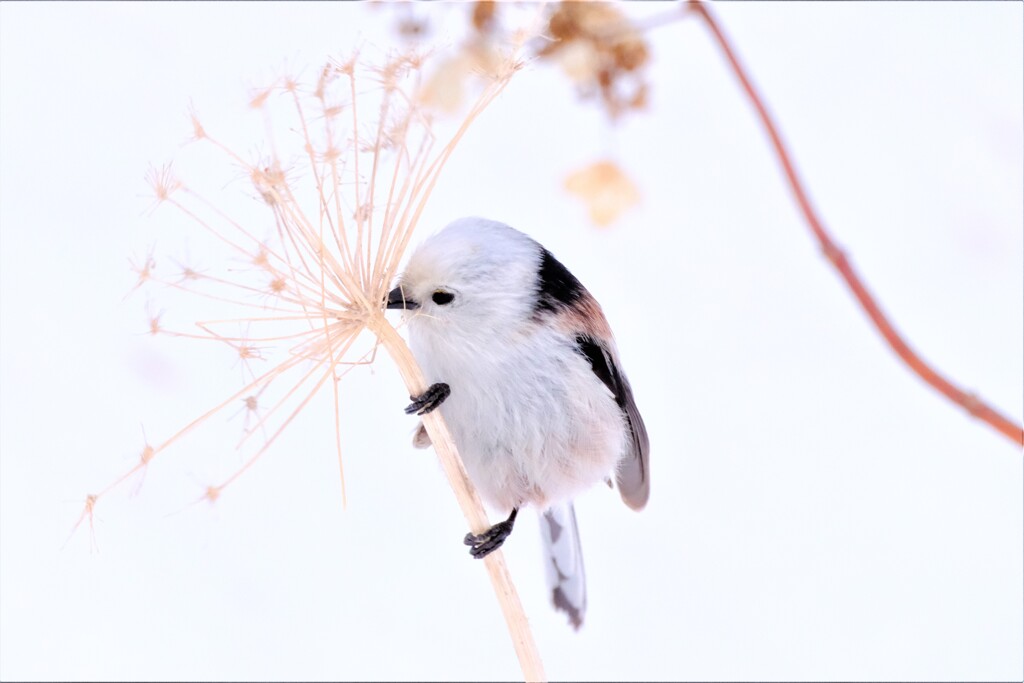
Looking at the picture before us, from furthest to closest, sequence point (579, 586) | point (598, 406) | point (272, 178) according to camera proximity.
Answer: point (579, 586)
point (598, 406)
point (272, 178)

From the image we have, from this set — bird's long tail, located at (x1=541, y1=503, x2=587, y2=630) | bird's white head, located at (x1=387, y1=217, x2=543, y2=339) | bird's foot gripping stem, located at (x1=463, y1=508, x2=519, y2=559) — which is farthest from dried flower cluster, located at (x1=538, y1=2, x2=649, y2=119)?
bird's long tail, located at (x1=541, y1=503, x2=587, y2=630)

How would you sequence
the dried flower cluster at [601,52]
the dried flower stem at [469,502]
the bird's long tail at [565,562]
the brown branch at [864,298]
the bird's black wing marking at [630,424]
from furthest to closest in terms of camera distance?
the bird's long tail at [565,562] → the bird's black wing marking at [630,424] → the dried flower cluster at [601,52] → the dried flower stem at [469,502] → the brown branch at [864,298]

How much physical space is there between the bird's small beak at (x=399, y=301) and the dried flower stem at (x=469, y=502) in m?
0.10

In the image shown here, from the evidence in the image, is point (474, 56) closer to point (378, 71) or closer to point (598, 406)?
point (378, 71)

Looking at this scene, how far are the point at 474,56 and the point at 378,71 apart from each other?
0.10m

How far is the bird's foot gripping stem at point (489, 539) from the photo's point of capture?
33.5 inches

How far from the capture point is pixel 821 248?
0.52m

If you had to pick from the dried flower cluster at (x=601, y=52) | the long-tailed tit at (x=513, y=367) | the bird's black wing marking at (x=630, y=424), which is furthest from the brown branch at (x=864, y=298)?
the bird's black wing marking at (x=630, y=424)

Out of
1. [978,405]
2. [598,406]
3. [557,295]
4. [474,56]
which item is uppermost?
[474,56]

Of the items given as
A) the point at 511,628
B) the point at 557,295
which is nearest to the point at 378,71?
the point at 557,295

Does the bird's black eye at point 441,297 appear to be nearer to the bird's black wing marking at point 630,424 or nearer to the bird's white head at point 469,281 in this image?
the bird's white head at point 469,281

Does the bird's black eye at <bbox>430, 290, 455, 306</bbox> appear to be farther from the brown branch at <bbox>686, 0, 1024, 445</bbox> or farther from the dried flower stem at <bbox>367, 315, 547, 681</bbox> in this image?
the brown branch at <bbox>686, 0, 1024, 445</bbox>

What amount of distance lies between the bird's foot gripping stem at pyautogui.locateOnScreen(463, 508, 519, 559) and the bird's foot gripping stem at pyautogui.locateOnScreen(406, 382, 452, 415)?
123 mm

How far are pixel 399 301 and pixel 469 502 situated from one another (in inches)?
8.4
